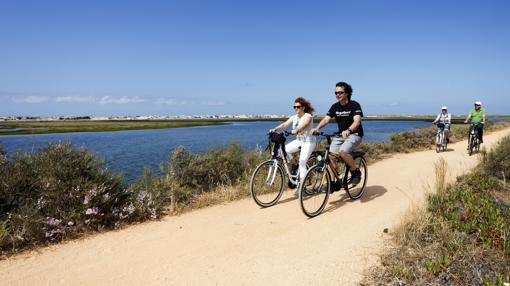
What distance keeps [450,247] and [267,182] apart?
3570 mm

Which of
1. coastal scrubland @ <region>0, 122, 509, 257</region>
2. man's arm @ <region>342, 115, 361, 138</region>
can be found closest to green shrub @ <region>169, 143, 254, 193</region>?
coastal scrubland @ <region>0, 122, 509, 257</region>

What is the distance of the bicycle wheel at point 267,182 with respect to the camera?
267 inches

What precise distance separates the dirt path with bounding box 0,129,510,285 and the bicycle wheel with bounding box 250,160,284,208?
0.87ft

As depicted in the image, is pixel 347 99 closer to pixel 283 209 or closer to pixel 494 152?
pixel 283 209

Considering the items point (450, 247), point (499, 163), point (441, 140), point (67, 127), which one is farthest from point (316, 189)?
point (67, 127)

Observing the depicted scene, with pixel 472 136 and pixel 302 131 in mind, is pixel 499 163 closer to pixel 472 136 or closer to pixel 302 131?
pixel 472 136

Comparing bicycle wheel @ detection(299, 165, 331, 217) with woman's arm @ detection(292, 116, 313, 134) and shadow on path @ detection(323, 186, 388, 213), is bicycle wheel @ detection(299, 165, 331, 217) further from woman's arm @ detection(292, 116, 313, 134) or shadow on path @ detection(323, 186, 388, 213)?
woman's arm @ detection(292, 116, 313, 134)

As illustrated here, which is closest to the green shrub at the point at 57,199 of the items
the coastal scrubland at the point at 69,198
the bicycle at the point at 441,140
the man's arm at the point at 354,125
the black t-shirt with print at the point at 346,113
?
the coastal scrubland at the point at 69,198

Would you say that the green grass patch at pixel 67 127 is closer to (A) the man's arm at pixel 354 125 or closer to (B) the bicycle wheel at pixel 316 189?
(B) the bicycle wheel at pixel 316 189

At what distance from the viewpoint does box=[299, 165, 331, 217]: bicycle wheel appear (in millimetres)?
6297

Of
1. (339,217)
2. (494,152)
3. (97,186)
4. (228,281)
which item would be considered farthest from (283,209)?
(494,152)

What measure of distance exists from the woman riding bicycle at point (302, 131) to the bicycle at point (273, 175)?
17 centimetres

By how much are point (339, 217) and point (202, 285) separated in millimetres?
3141

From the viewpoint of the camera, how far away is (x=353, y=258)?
4332 millimetres
